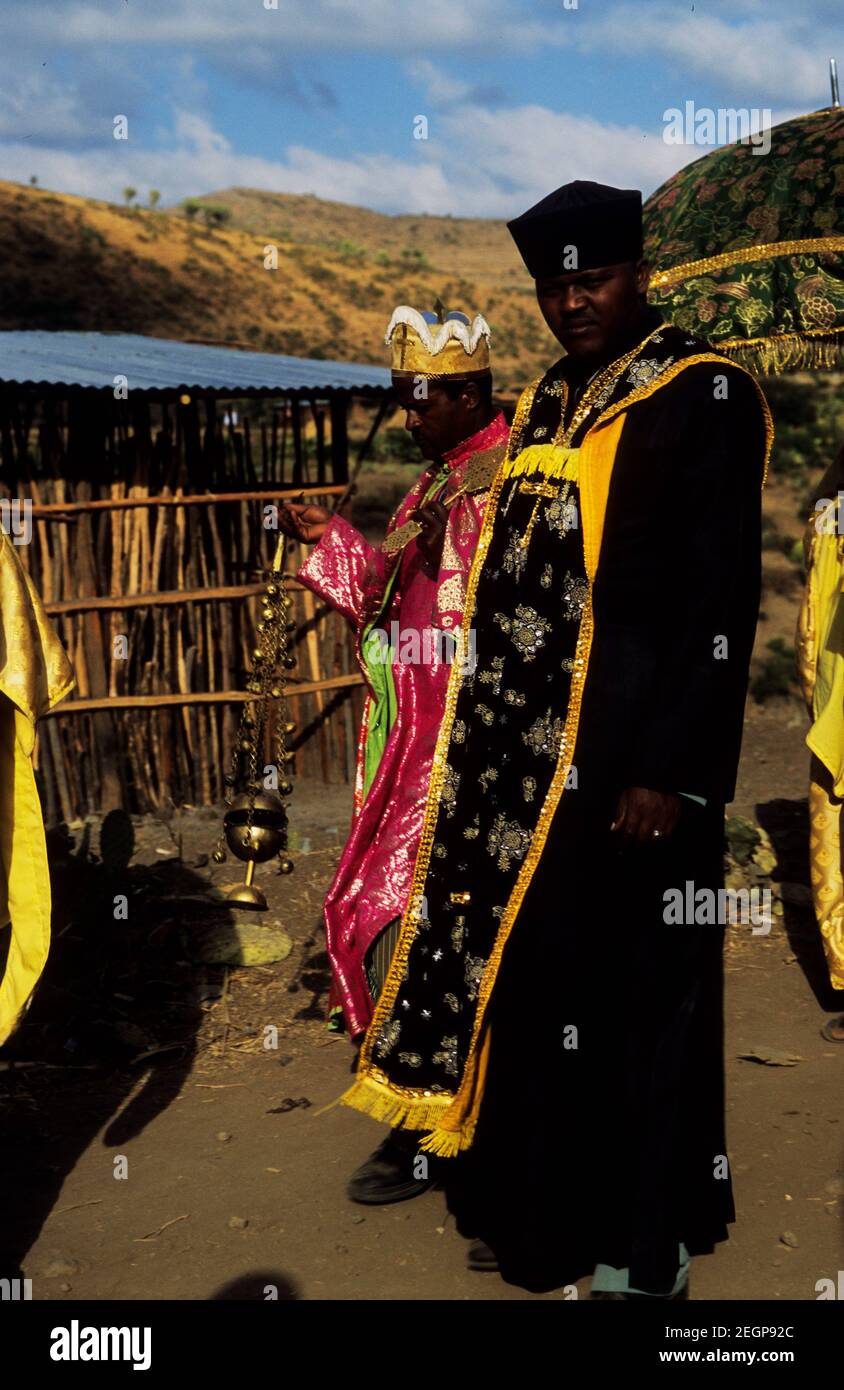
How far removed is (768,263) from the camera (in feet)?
16.7

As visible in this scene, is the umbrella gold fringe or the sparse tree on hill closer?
the umbrella gold fringe

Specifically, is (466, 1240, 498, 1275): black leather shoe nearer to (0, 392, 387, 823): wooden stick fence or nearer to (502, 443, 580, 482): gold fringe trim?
(502, 443, 580, 482): gold fringe trim

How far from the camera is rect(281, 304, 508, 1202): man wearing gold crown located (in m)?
4.07

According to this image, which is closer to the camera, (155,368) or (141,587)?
(141,587)

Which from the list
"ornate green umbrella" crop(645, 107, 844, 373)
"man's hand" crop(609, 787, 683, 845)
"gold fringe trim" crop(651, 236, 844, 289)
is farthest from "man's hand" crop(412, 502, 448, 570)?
"gold fringe trim" crop(651, 236, 844, 289)

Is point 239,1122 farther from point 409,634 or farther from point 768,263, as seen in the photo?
point 768,263

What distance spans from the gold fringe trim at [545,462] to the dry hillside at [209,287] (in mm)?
27975

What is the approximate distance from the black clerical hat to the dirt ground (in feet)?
8.12

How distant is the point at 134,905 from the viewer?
6324 millimetres

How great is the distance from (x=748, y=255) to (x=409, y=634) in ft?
6.51

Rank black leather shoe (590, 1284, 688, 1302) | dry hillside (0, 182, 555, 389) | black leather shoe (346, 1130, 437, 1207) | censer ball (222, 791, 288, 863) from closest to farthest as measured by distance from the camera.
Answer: black leather shoe (590, 1284, 688, 1302)
black leather shoe (346, 1130, 437, 1207)
censer ball (222, 791, 288, 863)
dry hillside (0, 182, 555, 389)

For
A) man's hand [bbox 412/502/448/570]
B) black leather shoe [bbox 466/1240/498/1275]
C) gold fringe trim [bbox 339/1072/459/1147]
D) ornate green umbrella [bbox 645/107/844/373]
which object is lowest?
black leather shoe [bbox 466/1240/498/1275]

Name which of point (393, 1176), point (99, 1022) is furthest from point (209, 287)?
point (393, 1176)
